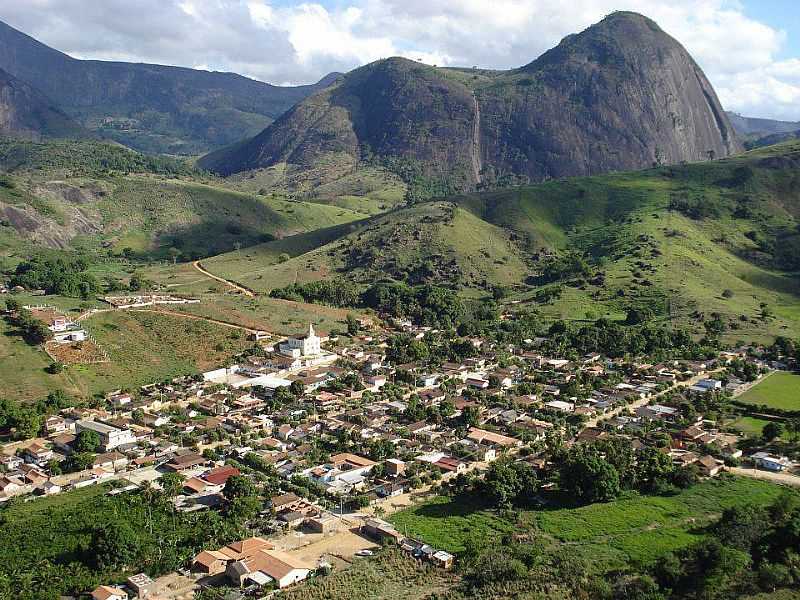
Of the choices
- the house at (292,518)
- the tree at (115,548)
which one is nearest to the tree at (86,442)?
the tree at (115,548)

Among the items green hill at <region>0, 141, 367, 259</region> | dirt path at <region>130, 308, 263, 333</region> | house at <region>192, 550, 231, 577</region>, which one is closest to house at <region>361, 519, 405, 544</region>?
house at <region>192, 550, 231, 577</region>

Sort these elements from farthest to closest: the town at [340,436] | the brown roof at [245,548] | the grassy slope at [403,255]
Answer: the grassy slope at [403,255] < the town at [340,436] < the brown roof at [245,548]

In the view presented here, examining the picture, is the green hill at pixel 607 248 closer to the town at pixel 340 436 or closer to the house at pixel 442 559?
the town at pixel 340 436

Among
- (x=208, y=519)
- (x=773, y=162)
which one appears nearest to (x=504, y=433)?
(x=208, y=519)

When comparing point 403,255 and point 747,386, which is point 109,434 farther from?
point 403,255

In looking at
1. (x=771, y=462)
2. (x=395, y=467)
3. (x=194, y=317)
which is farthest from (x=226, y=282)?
(x=771, y=462)

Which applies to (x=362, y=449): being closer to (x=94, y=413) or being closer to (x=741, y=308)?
(x=94, y=413)
